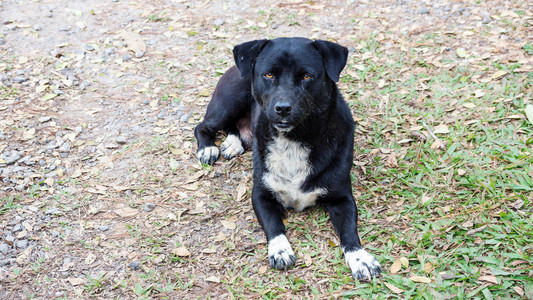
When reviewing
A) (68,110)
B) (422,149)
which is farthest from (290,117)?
(68,110)

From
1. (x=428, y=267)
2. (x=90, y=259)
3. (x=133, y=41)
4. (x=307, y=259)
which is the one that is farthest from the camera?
(x=133, y=41)

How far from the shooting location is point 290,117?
3.53m

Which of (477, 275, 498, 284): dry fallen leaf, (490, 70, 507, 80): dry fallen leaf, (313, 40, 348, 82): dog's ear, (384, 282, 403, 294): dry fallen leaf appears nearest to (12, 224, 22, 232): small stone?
(313, 40, 348, 82): dog's ear

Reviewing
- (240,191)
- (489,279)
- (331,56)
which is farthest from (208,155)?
(489,279)

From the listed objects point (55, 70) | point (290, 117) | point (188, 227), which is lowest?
point (188, 227)

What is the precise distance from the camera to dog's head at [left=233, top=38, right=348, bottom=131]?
3.56 m

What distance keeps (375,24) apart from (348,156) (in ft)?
11.0

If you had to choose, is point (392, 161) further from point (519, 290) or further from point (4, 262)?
point (4, 262)

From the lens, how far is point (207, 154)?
477 centimetres

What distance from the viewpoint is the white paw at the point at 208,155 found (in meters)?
4.76

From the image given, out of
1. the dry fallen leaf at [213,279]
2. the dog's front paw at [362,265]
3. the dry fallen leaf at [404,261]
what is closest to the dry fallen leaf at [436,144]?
the dry fallen leaf at [404,261]

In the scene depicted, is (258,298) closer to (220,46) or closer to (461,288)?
(461,288)

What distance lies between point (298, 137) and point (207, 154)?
1328mm

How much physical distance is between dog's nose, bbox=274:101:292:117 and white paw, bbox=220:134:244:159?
145cm
